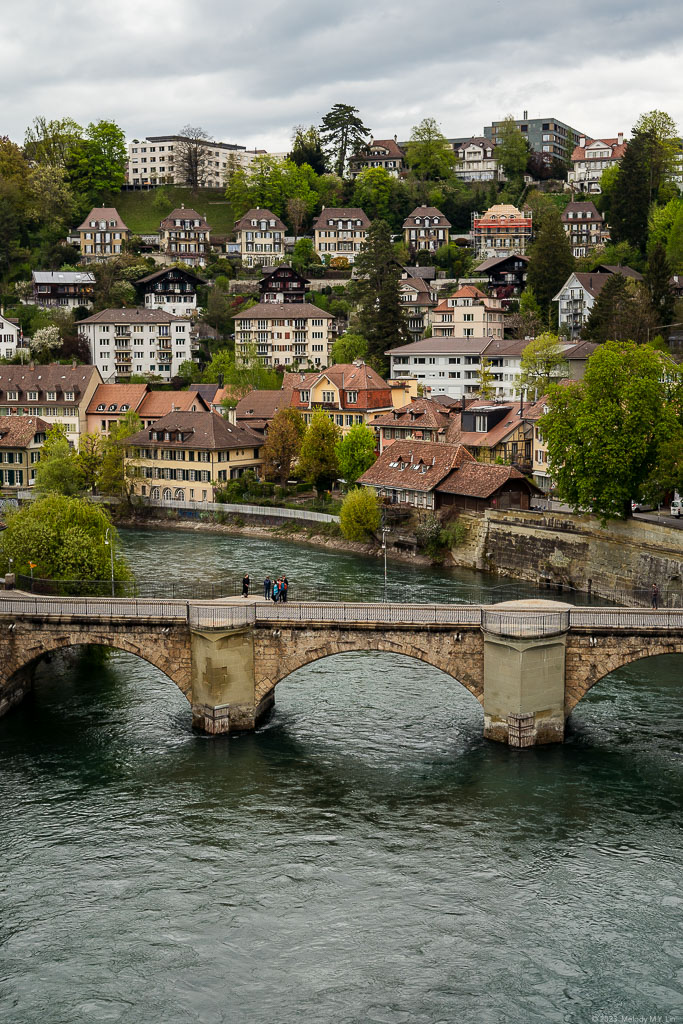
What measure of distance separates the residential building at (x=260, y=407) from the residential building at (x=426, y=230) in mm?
54872

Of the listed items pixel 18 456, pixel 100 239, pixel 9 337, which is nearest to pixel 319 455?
pixel 18 456

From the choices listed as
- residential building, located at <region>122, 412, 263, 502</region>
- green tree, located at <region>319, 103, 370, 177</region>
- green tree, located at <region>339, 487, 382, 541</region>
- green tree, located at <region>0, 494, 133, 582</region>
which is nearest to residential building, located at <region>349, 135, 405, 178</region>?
green tree, located at <region>319, 103, 370, 177</region>

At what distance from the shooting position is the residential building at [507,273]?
143000 mm

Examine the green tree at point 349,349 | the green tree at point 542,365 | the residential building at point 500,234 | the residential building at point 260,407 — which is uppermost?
the residential building at point 500,234

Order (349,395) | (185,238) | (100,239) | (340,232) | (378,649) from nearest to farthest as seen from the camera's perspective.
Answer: (378,649) < (349,395) < (100,239) < (185,238) < (340,232)

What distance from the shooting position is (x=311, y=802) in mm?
38312

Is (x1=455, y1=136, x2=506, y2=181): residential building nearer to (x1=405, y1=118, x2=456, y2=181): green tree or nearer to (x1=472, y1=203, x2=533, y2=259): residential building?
(x1=405, y1=118, x2=456, y2=181): green tree

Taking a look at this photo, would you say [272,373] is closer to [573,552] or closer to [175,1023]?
[573,552]

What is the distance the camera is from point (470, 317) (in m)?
134

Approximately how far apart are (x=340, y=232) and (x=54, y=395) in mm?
62566

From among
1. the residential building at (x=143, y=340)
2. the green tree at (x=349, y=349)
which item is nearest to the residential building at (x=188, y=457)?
the green tree at (x=349, y=349)

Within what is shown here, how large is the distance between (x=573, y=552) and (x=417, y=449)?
20795 mm

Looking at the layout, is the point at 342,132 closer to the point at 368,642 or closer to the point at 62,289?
the point at 62,289

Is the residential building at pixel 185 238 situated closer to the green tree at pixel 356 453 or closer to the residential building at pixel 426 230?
the residential building at pixel 426 230
